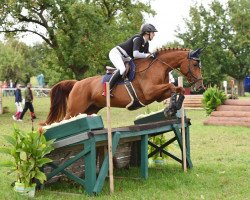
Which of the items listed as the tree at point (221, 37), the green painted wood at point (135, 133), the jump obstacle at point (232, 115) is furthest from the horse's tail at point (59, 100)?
the tree at point (221, 37)

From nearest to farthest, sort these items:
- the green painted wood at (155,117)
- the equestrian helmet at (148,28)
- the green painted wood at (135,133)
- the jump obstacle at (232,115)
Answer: the green painted wood at (135,133)
the equestrian helmet at (148,28)
the green painted wood at (155,117)
the jump obstacle at (232,115)

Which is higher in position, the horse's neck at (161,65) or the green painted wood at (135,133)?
the horse's neck at (161,65)

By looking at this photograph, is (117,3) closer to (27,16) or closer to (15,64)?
(27,16)

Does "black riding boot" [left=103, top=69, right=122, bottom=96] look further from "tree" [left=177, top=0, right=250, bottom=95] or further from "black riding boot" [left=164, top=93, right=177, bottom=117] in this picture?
"tree" [left=177, top=0, right=250, bottom=95]

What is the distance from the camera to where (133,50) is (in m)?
7.25

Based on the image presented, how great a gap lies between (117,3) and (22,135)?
806 inches

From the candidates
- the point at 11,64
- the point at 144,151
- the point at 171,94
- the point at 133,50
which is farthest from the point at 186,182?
the point at 11,64

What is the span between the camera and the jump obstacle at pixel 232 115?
1575 cm

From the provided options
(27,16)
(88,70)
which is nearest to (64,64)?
(88,70)

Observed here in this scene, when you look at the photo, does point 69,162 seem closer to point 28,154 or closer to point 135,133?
point 28,154

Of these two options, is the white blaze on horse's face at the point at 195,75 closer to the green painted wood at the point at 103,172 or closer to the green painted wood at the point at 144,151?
the green painted wood at the point at 144,151

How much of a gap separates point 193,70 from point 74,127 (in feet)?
7.80

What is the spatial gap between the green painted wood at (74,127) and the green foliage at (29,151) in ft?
0.79

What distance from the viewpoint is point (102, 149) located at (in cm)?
741
